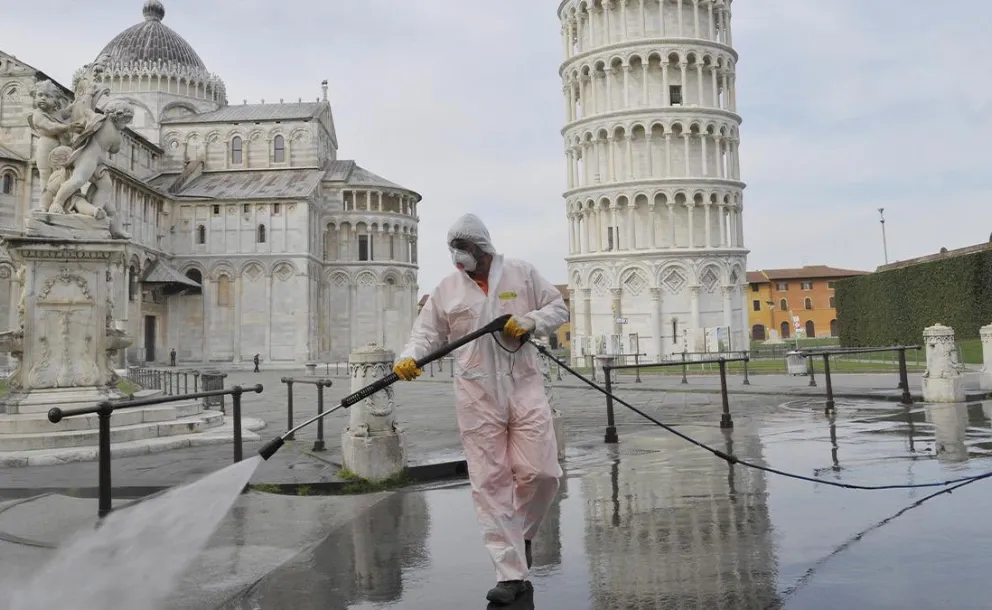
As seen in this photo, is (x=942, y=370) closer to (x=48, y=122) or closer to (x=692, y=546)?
(x=692, y=546)

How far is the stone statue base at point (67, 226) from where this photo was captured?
10047 millimetres

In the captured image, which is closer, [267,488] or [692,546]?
[692,546]

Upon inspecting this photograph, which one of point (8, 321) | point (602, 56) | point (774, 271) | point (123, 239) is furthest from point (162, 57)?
point (774, 271)

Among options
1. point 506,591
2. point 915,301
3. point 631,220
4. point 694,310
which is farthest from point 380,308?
point 506,591

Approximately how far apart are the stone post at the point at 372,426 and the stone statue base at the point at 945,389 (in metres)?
11.1

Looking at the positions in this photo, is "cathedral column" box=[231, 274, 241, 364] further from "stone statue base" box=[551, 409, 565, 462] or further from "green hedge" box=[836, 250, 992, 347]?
"stone statue base" box=[551, 409, 565, 462]

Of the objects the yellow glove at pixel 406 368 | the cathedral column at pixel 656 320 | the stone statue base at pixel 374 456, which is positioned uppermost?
the cathedral column at pixel 656 320

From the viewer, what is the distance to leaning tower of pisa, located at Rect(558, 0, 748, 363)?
1949 inches

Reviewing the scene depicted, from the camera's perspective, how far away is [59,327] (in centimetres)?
1014

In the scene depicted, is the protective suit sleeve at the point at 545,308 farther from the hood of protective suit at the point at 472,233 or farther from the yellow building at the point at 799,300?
the yellow building at the point at 799,300

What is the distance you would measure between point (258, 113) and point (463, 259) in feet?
215

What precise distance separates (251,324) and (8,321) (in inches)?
663

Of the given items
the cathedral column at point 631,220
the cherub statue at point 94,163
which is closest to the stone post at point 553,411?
the cherub statue at point 94,163

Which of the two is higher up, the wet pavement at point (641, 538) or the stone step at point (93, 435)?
the stone step at point (93, 435)
